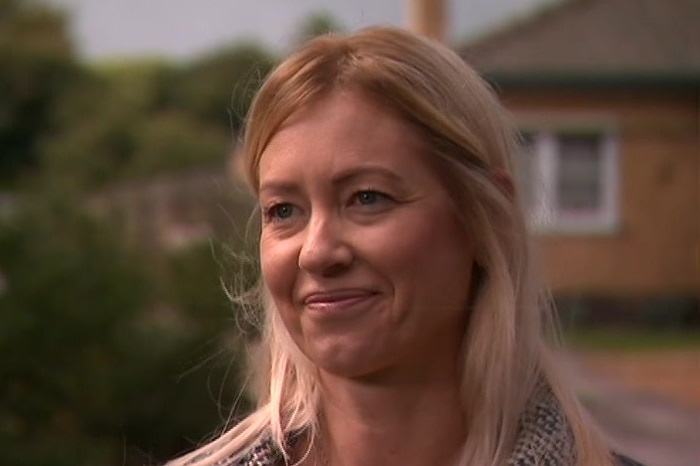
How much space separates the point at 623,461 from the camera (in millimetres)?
1884

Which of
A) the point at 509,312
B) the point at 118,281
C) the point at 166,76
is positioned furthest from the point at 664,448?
the point at 166,76

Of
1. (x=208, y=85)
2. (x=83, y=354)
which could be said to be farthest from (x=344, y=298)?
(x=208, y=85)

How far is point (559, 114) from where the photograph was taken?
55.8 feet

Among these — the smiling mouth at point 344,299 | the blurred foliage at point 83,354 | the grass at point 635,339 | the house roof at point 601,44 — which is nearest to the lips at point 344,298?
the smiling mouth at point 344,299

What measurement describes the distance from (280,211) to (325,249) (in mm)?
99

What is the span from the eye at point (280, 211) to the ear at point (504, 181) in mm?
253

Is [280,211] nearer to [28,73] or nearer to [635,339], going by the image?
[635,339]

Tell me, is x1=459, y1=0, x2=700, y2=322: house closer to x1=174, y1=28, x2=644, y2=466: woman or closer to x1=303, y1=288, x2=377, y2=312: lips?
x1=174, y1=28, x2=644, y2=466: woman

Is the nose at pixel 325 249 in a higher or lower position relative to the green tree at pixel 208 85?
lower

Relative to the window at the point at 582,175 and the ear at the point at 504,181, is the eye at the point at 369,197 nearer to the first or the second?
the ear at the point at 504,181

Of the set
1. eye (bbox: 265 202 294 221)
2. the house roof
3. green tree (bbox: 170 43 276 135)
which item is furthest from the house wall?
green tree (bbox: 170 43 276 135)

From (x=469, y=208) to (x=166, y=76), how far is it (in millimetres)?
40453

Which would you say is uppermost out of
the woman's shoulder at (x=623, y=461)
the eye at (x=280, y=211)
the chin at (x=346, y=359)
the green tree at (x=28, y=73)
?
the green tree at (x=28, y=73)

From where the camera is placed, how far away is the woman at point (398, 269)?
1748mm
